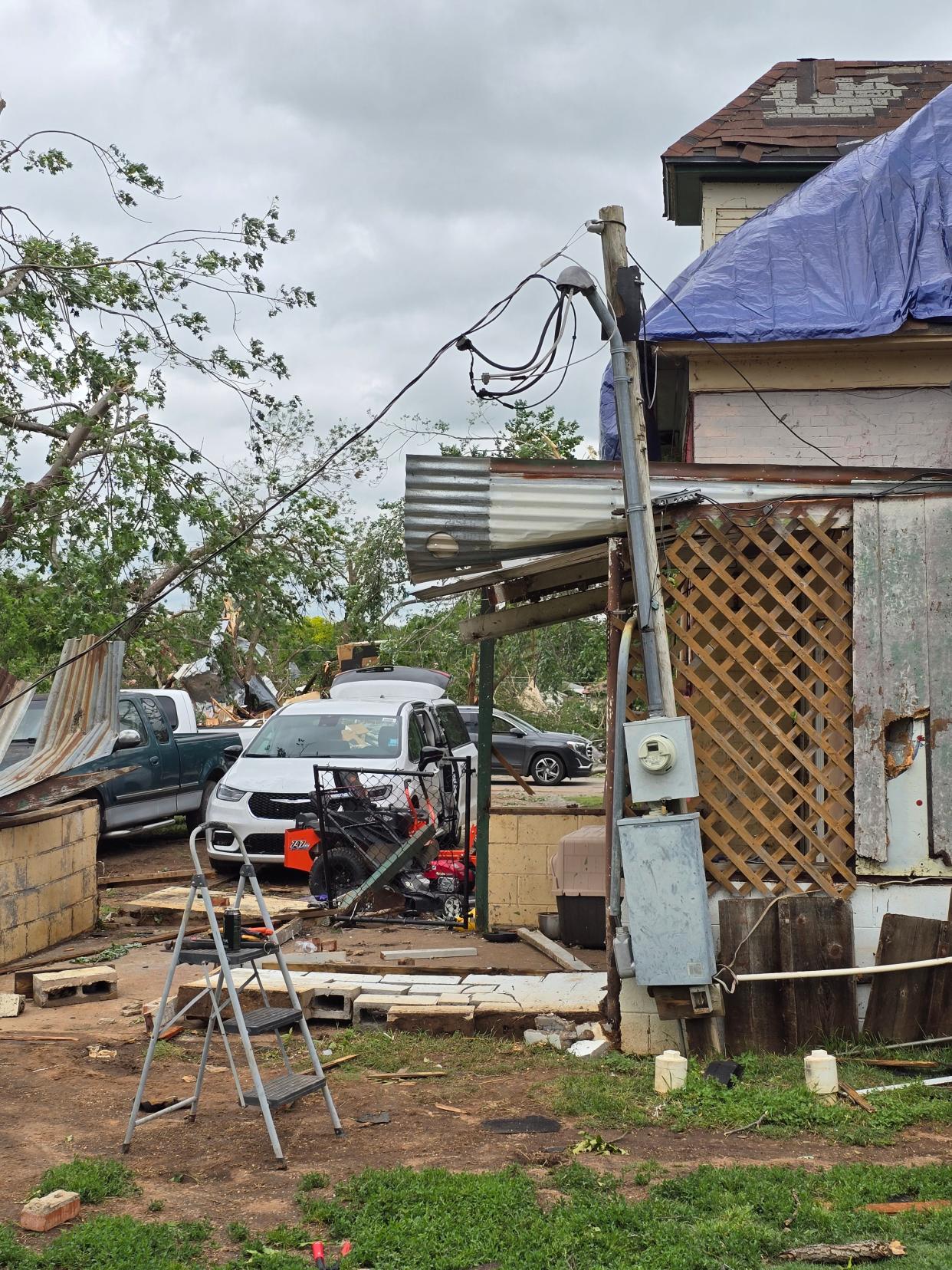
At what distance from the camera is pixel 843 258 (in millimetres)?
9664

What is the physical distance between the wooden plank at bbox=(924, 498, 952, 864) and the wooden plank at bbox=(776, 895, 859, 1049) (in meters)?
0.73

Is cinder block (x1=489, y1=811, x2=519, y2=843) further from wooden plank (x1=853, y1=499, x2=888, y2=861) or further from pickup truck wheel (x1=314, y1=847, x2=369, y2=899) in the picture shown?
wooden plank (x1=853, y1=499, x2=888, y2=861)

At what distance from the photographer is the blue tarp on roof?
908 cm

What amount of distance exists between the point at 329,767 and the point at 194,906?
1788 mm

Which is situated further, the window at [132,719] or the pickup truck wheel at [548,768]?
the pickup truck wheel at [548,768]

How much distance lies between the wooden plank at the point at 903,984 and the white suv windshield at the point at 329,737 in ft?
22.5

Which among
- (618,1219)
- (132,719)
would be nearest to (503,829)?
(618,1219)

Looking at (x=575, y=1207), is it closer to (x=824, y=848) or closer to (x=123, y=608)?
(x=824, y=848)

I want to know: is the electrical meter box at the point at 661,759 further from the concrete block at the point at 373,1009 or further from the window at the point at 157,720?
the window at the point at 157,720

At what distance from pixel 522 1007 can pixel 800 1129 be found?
2087mm

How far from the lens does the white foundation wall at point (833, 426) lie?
944cm

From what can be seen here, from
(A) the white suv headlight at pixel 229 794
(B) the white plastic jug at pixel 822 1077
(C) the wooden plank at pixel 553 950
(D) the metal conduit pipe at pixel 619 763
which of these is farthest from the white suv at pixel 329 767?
(B) the white plastic jug at pixel 822 1077

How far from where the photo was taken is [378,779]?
1168cm

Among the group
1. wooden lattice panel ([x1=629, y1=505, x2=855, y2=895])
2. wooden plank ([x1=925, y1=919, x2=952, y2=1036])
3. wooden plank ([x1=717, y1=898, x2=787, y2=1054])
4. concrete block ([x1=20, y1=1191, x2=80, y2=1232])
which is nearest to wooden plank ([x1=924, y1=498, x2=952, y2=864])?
wooden lattice panel ([x1=629, y1=505, x2=855, y2=895])
